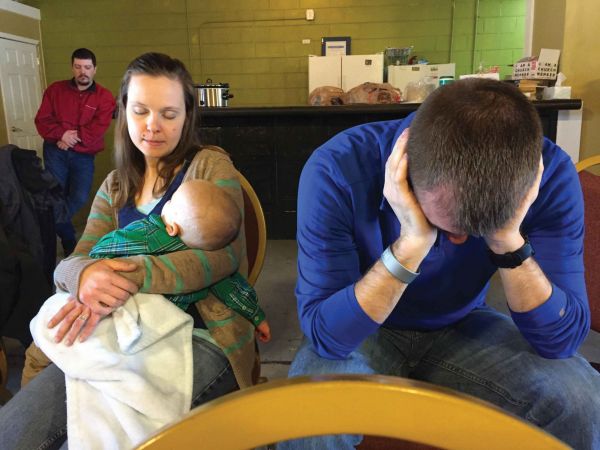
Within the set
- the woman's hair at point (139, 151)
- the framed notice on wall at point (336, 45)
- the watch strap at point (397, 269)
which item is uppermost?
the framed notice on wall at point (336, 45)

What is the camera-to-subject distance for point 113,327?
1.16 meters

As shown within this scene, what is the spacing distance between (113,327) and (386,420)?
84 cm

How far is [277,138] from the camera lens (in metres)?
4.39

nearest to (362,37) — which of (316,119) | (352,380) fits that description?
(316,119)

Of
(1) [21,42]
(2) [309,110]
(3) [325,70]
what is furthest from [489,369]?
(1) [21,42]

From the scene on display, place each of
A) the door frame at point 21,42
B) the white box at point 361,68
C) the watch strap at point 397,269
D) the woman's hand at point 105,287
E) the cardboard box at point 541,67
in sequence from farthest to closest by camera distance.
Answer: the white box at point 361,68
the door frame at point 21,42
the cardboard box at point 541,67
the woman's hand at point 105,287
the watch strap at point 397,269

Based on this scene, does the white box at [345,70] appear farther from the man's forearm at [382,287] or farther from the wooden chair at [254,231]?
the man's forearm at [382,287]

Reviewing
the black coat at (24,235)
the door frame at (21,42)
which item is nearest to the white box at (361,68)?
the door frame at (21,42)

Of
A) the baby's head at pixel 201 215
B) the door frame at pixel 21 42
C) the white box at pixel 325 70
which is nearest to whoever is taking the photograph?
the baby's head at pixel 201 215

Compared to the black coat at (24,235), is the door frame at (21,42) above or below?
above

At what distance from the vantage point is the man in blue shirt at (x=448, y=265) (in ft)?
2.84

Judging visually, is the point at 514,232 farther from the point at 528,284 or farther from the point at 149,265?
the point at 149,265

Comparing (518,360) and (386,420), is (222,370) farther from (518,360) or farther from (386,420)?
(386,420)

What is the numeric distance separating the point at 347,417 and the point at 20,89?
23.4ft
